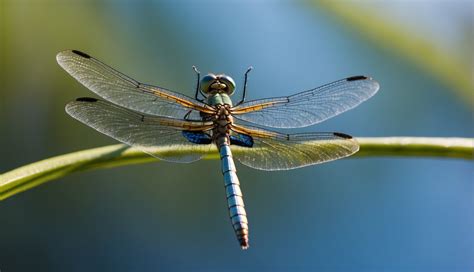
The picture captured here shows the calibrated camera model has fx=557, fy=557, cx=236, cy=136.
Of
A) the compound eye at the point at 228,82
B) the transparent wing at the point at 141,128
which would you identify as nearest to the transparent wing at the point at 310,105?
the compound eye at the point at 228,82

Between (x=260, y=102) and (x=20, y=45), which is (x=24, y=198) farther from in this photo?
(x=260, y=102)

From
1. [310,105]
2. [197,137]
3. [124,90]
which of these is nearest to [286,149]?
[310,105]

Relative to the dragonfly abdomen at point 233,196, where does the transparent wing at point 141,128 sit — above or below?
above

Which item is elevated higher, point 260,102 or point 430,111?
point 430,111

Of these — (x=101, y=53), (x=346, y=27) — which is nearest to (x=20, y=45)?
(x=101, y=53)

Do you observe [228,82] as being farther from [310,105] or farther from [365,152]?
[365,152]

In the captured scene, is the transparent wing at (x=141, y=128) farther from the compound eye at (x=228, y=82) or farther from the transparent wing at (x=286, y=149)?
the compound eye at (x=228, y=82)

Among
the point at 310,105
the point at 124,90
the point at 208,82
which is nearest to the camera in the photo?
the point at 124,90
